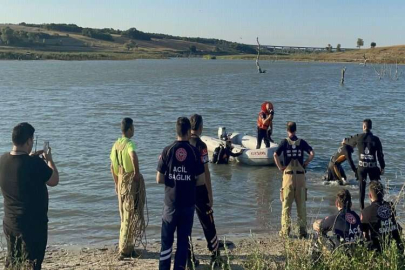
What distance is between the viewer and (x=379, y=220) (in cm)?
587

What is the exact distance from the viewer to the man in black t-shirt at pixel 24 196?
5027mm

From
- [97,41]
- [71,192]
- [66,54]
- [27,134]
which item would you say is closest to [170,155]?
[27,134]

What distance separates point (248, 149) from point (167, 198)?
29.9ft

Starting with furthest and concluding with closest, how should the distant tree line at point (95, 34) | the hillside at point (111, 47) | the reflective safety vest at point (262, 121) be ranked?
the distant tree line at point (95, 34), the hillside at point (111, 47), the reflective safety vest at point (262, 121)

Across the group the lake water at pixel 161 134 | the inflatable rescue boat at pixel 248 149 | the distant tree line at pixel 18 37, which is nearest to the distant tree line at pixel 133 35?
the distant tree line at pixel 18 37

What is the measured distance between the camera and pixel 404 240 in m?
6.06

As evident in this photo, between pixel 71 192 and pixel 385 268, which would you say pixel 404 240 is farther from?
pixel 71 192

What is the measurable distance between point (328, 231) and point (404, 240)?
1002mm

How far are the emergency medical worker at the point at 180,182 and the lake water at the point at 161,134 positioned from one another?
2.65 m

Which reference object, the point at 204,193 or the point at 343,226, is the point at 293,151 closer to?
the point at 204,193

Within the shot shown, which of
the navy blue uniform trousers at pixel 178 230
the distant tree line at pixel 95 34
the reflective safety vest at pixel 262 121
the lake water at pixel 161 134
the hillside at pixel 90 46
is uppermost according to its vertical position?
the distant tree line at pixel 95 34

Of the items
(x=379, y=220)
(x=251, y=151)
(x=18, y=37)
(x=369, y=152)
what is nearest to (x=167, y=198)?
(x=379, y=220)

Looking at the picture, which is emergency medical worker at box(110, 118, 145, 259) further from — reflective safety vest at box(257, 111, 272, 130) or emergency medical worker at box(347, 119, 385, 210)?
reflective safety vest at box(257, 111, 272, 130)

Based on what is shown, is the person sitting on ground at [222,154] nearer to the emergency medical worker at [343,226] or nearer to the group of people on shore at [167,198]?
the group of people on shore at [167,198]
